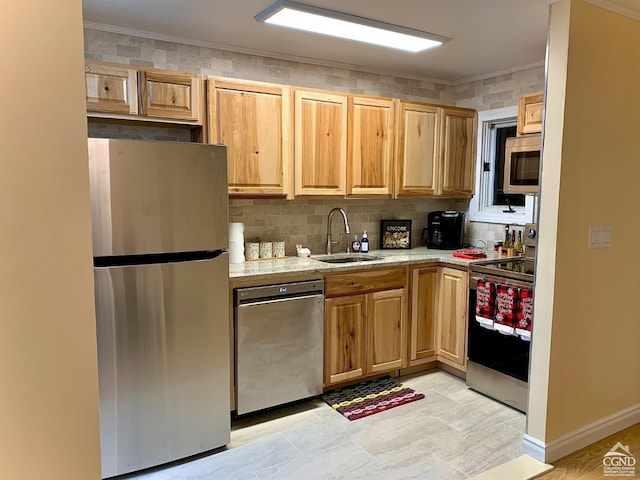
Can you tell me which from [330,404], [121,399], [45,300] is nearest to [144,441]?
[121,399]

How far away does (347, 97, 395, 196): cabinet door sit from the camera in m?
3.54

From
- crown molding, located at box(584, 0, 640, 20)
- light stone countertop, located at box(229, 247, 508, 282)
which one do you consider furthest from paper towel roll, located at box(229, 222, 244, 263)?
crown molding, located at box(584, 0, 640, 20)

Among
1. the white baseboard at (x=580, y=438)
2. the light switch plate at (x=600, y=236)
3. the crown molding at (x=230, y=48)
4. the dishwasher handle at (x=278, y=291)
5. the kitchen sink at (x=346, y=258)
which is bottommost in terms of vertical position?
the white baseboard at (x=580, y=438)

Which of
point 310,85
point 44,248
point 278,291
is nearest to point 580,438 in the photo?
point 278,291

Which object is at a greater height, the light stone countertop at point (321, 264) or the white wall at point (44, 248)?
the white wall at point (44, 248)

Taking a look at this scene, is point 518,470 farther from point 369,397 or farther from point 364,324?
point 364,324

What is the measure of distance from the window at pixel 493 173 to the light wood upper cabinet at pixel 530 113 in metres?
0.60

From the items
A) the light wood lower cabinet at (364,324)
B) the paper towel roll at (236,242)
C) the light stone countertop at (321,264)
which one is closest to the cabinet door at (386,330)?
the light wood lower cabinet at (364,324)

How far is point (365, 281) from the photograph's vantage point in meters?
3.32

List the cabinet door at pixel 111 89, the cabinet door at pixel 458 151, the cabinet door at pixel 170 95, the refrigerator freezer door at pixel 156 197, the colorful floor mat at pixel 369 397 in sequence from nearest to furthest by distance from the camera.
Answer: the refrigerator freezer door at pixel 156 197, the cabinet door at pixel 111 89, the cabinet door at pixel 170 95, the colorful floor mat at pixel 369 397, the cabinet door at pixel 458 151

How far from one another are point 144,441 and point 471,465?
175 centimetres

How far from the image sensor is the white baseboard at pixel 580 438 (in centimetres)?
251

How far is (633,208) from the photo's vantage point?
2.71 m

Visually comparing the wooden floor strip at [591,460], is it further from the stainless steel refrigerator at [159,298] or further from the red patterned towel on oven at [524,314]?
the stainless steel refrigerator at [159,298]
